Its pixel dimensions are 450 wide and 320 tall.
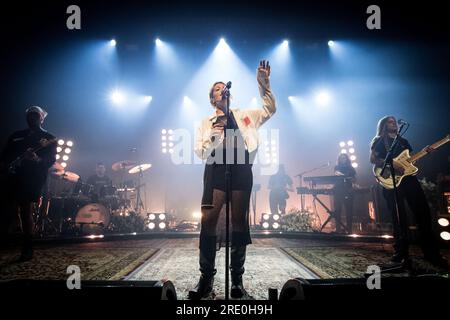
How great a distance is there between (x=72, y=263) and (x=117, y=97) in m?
10.4

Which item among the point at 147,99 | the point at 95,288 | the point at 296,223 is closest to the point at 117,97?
the point at 147,99

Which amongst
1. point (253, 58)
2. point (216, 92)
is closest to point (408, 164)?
point (216, 92)

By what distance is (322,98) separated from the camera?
41.9 feet

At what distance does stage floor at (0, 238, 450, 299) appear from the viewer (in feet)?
8.61

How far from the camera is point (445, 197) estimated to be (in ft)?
19.0

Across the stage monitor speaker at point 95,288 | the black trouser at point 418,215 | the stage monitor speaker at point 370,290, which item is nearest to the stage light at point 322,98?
the black trouser at point 418,215

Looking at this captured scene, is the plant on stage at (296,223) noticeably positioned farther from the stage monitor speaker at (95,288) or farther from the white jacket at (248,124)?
the stage monitor speaker at (95,288)

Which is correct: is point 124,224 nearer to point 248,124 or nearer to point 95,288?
point 248,124

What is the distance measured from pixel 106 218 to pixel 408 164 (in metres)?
8.10

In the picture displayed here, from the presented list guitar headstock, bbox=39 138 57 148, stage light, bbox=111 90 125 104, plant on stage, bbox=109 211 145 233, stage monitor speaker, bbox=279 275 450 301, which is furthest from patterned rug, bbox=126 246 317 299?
stage light, bbox=111 90 125 104

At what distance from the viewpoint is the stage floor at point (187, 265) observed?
2.62m

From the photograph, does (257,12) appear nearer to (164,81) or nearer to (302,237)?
(164,81)

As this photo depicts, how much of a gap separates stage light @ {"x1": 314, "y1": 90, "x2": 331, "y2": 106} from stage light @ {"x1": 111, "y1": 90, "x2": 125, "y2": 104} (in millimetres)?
10632
